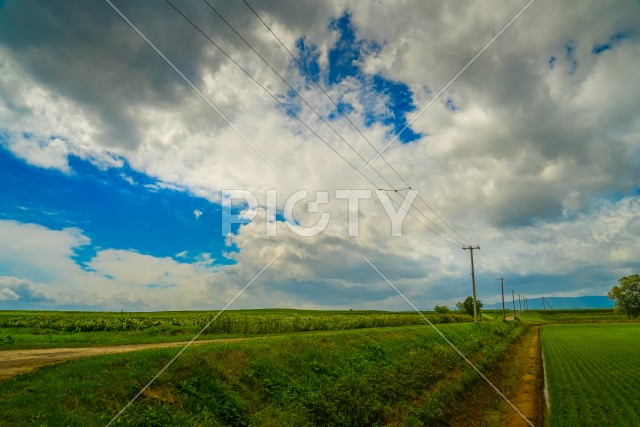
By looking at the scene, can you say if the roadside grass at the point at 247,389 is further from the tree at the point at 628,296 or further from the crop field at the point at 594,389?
the tree at the point at 628,296

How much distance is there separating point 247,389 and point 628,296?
164 metres

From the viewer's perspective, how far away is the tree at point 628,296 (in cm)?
12950

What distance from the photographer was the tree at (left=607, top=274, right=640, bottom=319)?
425ft

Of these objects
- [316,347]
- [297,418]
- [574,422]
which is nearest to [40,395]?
[297,418]

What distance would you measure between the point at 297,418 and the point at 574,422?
12.0m

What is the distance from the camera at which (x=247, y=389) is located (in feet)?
51.0

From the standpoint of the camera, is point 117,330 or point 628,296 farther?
point 628,296

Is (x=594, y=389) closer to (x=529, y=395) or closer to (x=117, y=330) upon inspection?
(x=529, y=395)

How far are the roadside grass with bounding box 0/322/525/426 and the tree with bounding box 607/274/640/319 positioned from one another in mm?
146869

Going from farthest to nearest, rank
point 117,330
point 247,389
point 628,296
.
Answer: point 628,296 < point 117,330 < point 247,389

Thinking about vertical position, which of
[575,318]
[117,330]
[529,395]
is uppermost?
[117,330]

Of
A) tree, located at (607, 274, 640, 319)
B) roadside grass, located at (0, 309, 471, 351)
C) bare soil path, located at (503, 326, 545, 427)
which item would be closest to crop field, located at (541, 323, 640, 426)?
bare soil path, located at (503, 326, 545, 427)

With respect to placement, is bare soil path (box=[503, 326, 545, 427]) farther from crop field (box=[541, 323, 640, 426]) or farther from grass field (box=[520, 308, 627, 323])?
grass field (box=[520, 308, 627, 323])

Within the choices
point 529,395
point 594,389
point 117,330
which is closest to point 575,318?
point 594,389
